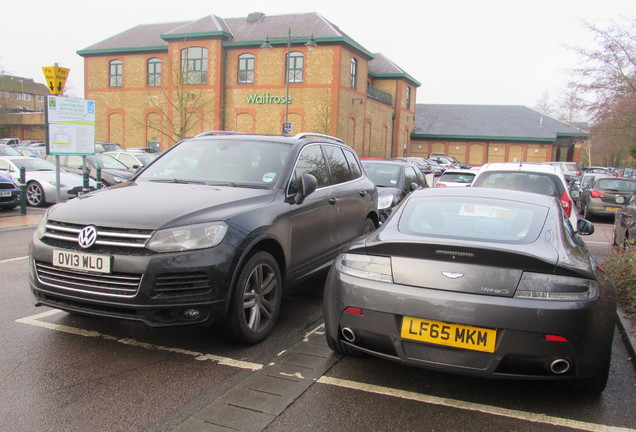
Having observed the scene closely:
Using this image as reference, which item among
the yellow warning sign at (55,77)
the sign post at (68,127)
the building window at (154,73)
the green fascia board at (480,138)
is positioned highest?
the building window at (154,73)

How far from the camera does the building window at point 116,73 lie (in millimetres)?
43375

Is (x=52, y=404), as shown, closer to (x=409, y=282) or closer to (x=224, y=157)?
(x=409, y=282)

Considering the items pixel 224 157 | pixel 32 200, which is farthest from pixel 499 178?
pixel 32 200

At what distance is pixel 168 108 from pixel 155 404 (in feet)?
133

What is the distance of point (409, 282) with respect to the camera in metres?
3.16

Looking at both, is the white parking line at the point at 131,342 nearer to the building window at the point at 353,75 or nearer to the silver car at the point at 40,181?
the silver car at the point at 40,181

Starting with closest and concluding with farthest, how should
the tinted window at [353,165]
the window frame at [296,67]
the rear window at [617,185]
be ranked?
1. the tinted window at [353,165]
2. the rear window at [617,185]
3. the window frame at [296,67]

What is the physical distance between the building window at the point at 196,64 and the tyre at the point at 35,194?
27.6 m

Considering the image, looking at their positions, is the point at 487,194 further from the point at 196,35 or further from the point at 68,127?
the point at 196,35

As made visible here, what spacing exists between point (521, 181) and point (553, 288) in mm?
6049

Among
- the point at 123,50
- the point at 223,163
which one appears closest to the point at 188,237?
the point at 223,163

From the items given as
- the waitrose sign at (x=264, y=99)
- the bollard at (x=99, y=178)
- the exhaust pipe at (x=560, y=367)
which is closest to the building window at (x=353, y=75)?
the waitrose sign at (x=264, y=99)

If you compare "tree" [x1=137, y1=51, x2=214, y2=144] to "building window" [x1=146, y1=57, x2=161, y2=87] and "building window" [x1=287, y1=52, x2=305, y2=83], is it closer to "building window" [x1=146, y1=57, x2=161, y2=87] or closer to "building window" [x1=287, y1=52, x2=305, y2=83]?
"building window" [x1=146, y1=57, x2=161, y2=87]

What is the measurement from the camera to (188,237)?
365 centimetres
